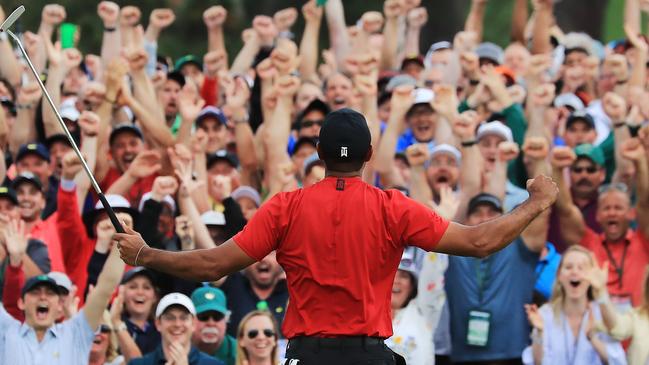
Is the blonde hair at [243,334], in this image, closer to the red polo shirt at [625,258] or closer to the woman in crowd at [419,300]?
the woman in crowd at [419,300]

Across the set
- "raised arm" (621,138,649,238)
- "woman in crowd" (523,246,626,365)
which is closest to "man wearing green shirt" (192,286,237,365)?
"woman in crowd" (523,246,626,365)

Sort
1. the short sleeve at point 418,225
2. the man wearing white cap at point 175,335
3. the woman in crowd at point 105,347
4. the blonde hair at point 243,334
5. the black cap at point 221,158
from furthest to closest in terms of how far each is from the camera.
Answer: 1. the black cap at point 221,158
2. the woman in crowd at point 105,347
3. the blonde hair at point 243,334
4. the man wearing white cap at point 175,335
5. the short sleeve at point 418,225

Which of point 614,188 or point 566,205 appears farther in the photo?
point 614,188

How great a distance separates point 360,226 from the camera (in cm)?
962

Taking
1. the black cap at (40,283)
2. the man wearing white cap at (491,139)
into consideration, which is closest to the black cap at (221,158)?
the man wearing white cap at (491,139)

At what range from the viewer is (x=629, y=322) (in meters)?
13.5

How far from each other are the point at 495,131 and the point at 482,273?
1794mm

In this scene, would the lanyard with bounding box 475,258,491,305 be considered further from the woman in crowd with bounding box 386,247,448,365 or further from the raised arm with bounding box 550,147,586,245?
the raised arm with bounding box 550,147,586,245

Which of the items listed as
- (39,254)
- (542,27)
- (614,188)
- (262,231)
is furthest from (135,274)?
(542,27)

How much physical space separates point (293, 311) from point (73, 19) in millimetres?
15807

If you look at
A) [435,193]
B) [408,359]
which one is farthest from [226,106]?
[408,359]

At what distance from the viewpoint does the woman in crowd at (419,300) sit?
533 inches

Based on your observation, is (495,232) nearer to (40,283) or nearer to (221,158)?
(40,283)

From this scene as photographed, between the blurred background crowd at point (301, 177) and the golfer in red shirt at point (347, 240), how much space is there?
193 centimetres
